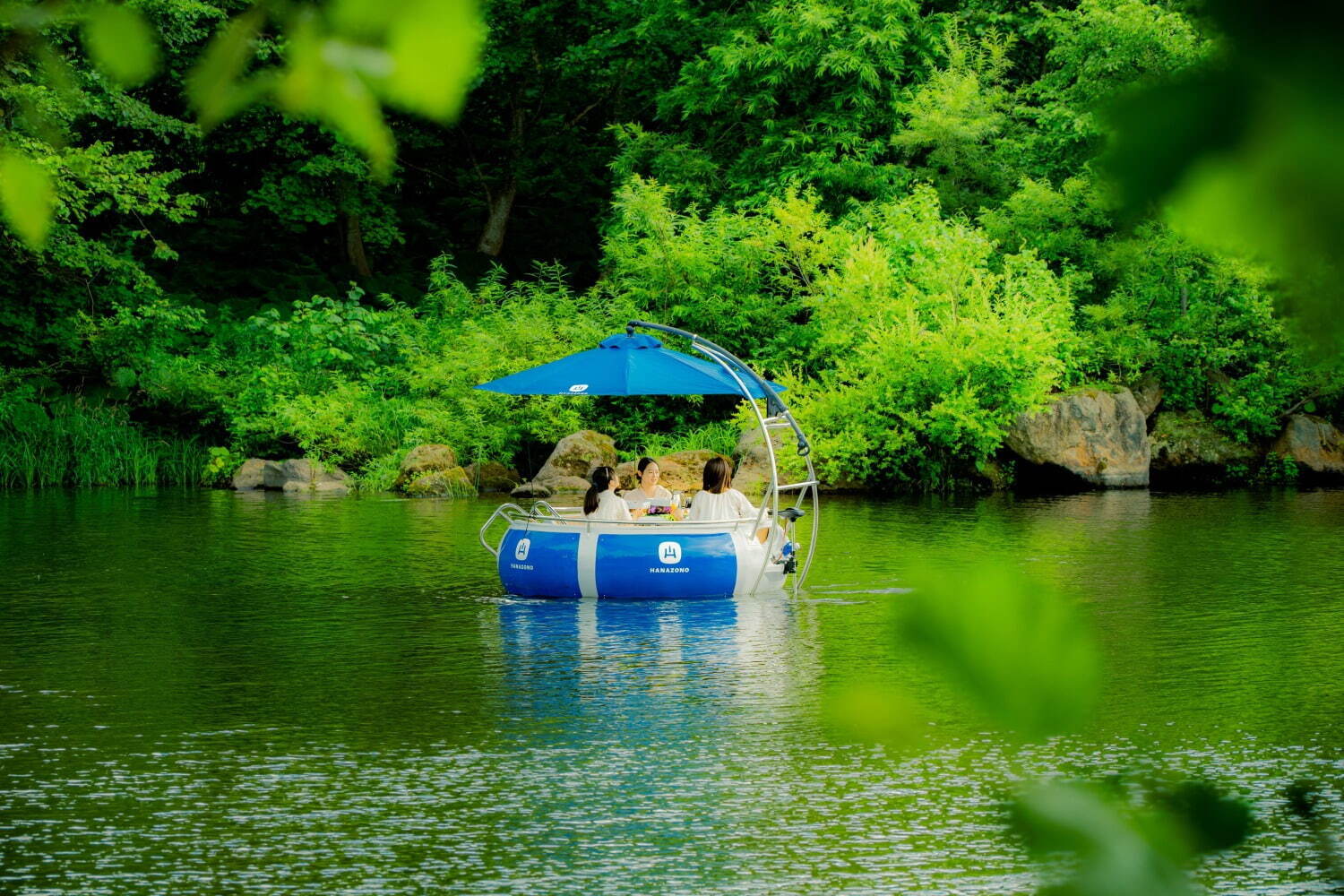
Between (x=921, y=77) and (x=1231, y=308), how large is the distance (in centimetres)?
781

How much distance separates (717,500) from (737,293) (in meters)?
16.5

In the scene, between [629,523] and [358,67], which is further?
A: [629,523]

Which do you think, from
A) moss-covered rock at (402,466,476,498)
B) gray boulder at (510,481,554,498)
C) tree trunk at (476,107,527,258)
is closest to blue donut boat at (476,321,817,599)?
gray boulder at (510,481,554,498)

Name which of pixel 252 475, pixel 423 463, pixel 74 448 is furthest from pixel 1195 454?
pixel 74 448

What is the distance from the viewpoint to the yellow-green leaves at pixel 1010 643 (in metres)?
0.71

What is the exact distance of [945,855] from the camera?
619 centimetres

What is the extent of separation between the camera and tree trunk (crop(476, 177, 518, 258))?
127 feet

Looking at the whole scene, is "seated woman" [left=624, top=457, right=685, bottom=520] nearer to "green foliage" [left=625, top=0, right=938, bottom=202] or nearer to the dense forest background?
the dense forest background

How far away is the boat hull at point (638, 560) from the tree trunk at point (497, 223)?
2543 cm

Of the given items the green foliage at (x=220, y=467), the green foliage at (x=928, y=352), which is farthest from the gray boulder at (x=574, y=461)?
the green foliage at (x=220, y=467)

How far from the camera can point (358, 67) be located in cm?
83

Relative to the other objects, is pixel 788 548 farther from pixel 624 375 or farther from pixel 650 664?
pixel 650 664

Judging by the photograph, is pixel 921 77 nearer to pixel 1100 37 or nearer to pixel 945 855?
pixel 1100 37

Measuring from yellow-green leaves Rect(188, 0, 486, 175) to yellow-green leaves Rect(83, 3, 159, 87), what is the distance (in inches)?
1.2
